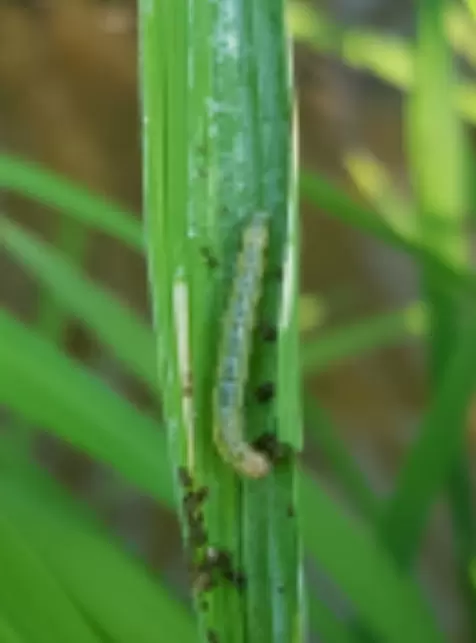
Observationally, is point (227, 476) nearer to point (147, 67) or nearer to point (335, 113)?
point (147, 67)

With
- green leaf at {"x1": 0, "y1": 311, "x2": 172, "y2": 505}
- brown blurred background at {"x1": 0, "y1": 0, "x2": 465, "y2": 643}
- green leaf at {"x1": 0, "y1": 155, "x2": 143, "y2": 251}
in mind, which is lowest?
brown blurred background at {"x1": 0, "y1": 0, "x2": 465, "y2": 643}

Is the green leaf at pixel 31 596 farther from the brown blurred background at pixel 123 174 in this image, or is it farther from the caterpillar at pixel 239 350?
the brown blurred background at pixel 123 174

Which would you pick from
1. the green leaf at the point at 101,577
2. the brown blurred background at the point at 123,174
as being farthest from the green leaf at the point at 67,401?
the brown blurred background at the point at 123,174

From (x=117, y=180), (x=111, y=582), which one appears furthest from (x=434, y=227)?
(x=117, y=180)

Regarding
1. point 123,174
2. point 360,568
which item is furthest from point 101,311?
point 123,174

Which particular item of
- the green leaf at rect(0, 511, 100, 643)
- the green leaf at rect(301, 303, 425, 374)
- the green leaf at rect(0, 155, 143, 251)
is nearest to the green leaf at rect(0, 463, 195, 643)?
the green leaf at rect(0, 511, 100, 643)

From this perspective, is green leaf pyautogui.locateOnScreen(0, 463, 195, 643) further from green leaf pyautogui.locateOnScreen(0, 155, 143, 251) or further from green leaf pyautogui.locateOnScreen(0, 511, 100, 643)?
green leaf pyautogui.locateOnScreen(0, 155, 143, 251)

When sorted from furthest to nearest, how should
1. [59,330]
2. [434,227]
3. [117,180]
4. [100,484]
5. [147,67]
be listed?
[117,180] < [100,484] < [59,330] < [434,227] < [147,67]

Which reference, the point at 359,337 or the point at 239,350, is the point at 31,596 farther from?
the point at 359,337
